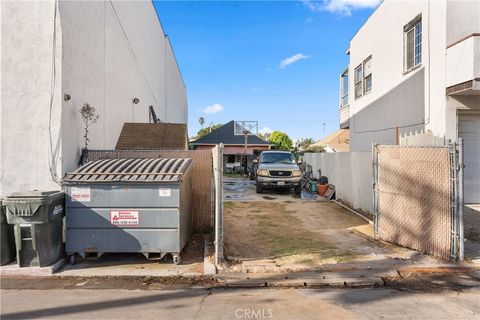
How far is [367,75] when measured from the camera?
14641 mm

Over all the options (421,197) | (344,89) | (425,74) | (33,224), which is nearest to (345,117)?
(344,89)

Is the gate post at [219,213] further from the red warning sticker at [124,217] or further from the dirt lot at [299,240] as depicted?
the red warning sticker at [124,217]

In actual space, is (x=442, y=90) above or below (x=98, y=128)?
above

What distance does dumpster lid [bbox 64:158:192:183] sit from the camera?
5.48m

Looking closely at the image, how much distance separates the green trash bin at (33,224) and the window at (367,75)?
1332 cm

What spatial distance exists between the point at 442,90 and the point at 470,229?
3691 millimetres

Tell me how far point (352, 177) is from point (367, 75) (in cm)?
637

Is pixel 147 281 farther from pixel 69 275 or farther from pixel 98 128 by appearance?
pixel 98 128

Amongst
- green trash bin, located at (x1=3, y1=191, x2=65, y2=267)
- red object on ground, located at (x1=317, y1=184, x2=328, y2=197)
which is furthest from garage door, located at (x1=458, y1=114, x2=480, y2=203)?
green trash bin, located at (x1=3, y1=191, x2=65, y2=267)

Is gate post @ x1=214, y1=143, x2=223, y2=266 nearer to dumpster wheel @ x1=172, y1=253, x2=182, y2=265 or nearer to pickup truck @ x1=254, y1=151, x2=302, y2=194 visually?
dumpster wheel @ x1=172, y1=253, x2=182, y2=265

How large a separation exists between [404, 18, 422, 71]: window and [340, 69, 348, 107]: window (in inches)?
281

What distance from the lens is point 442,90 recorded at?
8680 millimetres

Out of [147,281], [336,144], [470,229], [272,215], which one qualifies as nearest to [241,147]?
[336,144]

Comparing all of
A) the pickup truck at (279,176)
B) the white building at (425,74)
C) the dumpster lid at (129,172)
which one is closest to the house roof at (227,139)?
the pickup truck at (279,176)
